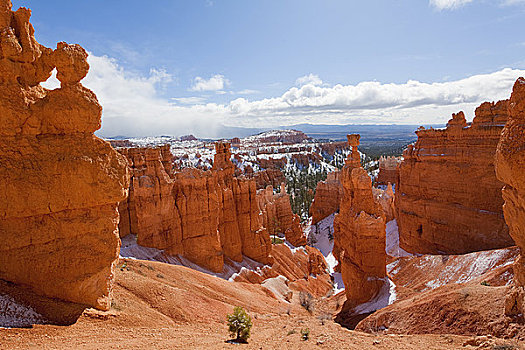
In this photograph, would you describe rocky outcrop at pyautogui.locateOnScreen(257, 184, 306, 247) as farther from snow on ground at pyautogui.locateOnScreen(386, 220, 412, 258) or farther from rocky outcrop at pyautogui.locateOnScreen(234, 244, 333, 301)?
snow on ground at pyautogui.locateOnScreen(386, 220, 412, 258)

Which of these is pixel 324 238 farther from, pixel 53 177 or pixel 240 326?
pixel 53 177

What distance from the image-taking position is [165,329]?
8.41m

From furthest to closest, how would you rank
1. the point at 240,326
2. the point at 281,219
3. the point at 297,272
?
the point at 281,219
the point at 297,272
the point at 240,326

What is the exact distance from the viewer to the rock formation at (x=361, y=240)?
18.7 metres

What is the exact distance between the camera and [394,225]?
112 ft

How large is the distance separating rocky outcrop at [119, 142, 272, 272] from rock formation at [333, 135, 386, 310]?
385 inches

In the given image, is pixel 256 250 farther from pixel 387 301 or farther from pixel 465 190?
pixel 465 190

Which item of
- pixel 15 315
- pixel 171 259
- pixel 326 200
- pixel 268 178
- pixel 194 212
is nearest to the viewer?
pixel 15 315

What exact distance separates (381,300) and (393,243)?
14.8 meters

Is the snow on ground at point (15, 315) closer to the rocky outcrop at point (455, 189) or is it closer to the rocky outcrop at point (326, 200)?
the rocky outcrop at point (455, 189)

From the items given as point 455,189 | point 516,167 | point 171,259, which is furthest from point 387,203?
point 516,167

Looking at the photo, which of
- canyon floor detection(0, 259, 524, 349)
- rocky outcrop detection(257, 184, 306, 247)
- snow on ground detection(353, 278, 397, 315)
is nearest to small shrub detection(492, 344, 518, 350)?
canyon floor detection(0, 259, 524, 349)

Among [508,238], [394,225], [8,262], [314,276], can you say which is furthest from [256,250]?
[8,262]

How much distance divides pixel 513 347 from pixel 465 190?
19.8 m
